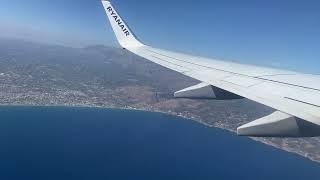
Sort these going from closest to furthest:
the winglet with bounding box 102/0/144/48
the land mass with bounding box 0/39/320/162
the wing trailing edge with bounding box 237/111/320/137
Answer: the wing trailing edge with bounding box 237/111/320/137 < the winglet with bounding box 102/0/144/48 < the land mass with bounding box 0/39/320/162

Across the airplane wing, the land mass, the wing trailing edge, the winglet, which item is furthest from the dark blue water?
the wing trailing edge

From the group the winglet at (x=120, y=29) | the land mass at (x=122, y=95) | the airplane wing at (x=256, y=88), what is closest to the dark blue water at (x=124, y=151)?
the land mass at (x=122, y=95)

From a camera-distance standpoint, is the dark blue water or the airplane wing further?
the dark blue water

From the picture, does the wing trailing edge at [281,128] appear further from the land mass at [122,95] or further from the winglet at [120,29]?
the land mass at [122,95]

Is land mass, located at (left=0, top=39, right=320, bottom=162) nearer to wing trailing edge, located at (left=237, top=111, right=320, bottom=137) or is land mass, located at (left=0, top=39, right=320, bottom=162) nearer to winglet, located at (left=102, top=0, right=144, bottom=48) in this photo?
winglet, located at (left=102, top=0, right=144, bottom=48)

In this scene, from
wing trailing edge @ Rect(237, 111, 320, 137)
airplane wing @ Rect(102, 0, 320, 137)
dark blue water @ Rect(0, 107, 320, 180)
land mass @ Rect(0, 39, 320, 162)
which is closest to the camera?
wing trailing edge @ Rect(237, 111, 320, 137)

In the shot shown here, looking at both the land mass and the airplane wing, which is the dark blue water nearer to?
the land mass

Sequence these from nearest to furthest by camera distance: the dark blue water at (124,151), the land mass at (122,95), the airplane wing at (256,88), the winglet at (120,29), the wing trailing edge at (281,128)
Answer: the wing trailing edge at (281,128)
the airplane wing at (256,88)
the winglet at (120,29)
the dark blue water at (124,151)
the land mass at (122,95)

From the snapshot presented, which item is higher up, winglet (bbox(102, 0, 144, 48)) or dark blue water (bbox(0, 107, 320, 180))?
winglet (bbox(102, 0, 144, 48))
